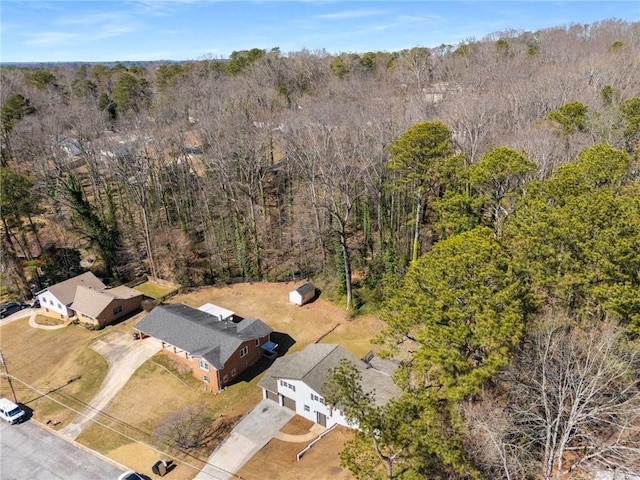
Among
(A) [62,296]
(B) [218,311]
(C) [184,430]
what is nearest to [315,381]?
(C) [184,430]

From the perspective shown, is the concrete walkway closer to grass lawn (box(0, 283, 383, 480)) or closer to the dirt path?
grass lawn (box(0, 283, 383, 480))

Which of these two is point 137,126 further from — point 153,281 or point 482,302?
point 482,302

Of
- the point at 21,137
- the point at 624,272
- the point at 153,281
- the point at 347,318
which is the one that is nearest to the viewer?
the point at 624,272

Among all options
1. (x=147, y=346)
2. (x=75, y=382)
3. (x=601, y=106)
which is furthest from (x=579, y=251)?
(x=75, y=382)

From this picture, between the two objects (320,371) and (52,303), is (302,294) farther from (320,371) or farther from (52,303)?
(52,303)

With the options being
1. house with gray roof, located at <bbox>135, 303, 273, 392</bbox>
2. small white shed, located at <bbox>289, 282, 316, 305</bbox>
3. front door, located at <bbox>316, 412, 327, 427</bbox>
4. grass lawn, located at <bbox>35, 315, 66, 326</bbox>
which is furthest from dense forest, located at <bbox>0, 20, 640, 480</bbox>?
house with gray roof, located at <bbox>135, 303, 273, 392</bbox>

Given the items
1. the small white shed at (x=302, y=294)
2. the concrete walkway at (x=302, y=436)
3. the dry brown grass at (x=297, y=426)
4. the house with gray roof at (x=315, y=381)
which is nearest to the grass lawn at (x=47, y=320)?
the small white shed at (x=302, y=294)
